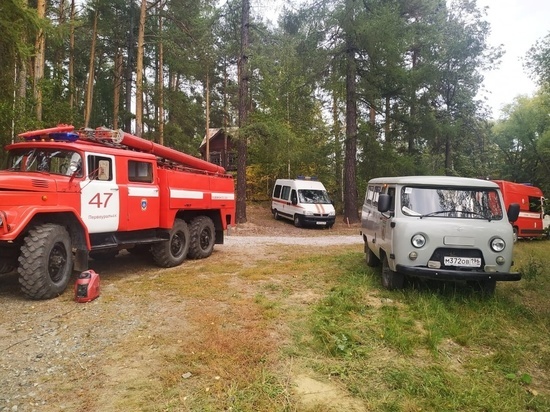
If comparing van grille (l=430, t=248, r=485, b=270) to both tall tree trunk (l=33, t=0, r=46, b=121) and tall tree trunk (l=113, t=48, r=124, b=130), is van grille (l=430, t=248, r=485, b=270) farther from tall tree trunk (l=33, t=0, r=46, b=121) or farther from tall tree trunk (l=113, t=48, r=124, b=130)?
tall tree trunk (l=113, t=48, r=124, b=130)

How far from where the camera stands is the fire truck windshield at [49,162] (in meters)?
5.82

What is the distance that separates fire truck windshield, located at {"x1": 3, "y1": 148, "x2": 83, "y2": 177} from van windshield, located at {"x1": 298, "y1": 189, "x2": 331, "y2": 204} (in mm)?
12288

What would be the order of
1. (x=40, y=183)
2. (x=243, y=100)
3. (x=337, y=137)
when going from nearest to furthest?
(x=40, y=183), (x=243, y=100), (x=337, y=137)

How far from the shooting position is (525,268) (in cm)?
862

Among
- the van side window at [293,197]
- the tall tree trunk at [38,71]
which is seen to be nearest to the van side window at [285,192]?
the van side window at [293,197]

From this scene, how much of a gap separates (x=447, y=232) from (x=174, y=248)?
18.8ft

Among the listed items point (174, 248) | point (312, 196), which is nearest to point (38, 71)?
point (174, 248)

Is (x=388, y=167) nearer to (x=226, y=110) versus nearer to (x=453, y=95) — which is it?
(x=453, y=95)

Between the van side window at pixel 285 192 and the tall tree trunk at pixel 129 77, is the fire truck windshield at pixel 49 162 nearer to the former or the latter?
the van side window at pixel 285 192

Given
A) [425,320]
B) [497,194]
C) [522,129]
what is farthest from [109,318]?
[522,129]

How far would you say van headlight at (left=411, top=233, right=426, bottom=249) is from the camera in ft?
17.6

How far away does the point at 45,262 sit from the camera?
501 cm

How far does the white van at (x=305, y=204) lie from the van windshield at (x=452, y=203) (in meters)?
10.8

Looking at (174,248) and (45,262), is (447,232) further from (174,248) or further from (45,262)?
(45,262)
